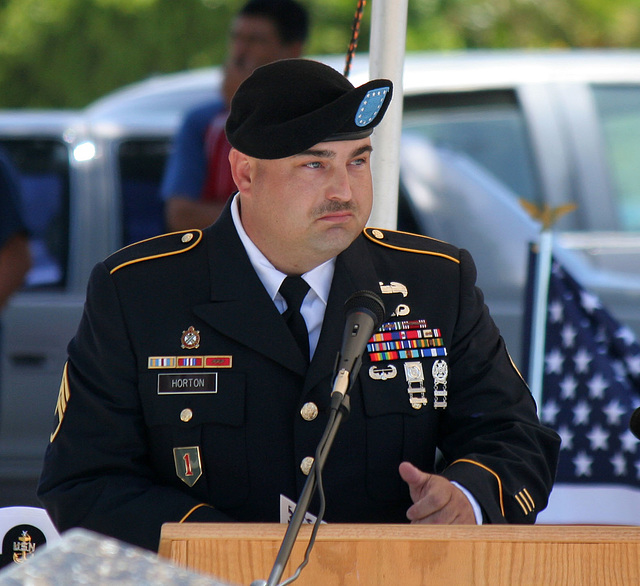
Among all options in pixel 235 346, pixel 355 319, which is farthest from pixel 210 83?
pixel 355 319

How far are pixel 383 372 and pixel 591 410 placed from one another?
115cm

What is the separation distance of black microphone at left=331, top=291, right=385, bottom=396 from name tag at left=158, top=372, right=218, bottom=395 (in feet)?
1.95

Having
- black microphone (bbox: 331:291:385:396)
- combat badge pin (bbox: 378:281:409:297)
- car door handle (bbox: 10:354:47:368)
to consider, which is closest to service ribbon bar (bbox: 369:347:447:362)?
combat badge pin (bbox: 378:281:409:297)

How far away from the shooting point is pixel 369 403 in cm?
222

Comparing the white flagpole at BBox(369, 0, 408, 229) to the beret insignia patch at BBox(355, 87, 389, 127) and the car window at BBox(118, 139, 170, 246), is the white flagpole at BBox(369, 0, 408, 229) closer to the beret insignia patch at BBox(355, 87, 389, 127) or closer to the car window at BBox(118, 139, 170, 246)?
the beret insignia patch at BBox(355, 87, 389, 127)

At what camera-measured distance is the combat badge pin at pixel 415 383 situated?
2240 mm

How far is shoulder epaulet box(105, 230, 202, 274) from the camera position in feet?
7.59

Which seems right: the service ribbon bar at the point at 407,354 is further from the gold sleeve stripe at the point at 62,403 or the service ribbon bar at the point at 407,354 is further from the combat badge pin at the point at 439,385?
the gold sleeve stripe at the point at 62,403

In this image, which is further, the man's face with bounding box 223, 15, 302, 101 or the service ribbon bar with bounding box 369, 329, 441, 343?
the man's face with bounding box 223, 15, 302, 101

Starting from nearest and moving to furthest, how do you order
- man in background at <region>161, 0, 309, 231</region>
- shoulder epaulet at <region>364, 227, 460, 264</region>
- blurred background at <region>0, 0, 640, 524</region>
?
1. shoulder epaulet at <region>364, 227, 460, 264</region>
2. man in background at <region>161, 0, 309, 231</region>
3. blurred background at <region>0, 0, 640, 524</region>

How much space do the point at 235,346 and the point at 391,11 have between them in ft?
3.15

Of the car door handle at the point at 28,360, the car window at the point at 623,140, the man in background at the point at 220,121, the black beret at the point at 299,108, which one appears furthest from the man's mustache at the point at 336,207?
the car window at the point at 623,140

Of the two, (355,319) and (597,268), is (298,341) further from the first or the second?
(597,268)

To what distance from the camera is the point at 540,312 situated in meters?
3.29
